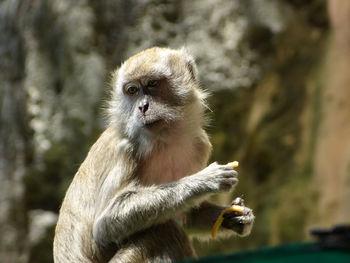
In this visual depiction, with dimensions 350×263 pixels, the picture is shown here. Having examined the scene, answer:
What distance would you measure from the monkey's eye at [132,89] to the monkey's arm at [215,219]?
3.89 ft

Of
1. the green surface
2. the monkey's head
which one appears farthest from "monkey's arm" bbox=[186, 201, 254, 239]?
the green surface

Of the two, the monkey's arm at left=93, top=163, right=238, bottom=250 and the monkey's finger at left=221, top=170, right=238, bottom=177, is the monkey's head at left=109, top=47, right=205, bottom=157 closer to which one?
the monkey's arm at left=93, top=163, right=238, bottom=250

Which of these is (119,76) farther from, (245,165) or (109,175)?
(245,165)

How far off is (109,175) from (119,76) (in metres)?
0.90

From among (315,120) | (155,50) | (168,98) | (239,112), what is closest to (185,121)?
(168,98)

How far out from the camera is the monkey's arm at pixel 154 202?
13.1ft

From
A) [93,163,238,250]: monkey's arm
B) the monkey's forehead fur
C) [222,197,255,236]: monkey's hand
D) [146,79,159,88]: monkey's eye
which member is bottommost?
[222,197,255,236]: monkey's hand

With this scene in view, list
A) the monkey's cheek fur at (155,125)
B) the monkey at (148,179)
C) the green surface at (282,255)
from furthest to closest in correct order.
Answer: the monkey's cheek fur at (155,125) < the monkey at (148,179) < the green surface at (282,255)

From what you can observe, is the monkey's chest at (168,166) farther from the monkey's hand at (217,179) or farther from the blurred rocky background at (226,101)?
the blurred rocky background at (226,101)

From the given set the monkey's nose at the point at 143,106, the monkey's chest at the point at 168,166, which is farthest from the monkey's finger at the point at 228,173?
the monkey's nose at the point at 143,106

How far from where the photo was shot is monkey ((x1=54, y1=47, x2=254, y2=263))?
4.06 m

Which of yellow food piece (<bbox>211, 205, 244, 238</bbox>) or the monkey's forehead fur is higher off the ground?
the monkey's forehead fur

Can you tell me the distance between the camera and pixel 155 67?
173 inches

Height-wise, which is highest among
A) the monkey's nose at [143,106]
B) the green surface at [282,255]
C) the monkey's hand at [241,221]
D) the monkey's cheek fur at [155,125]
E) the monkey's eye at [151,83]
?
the monkey's eye at [151,83]
